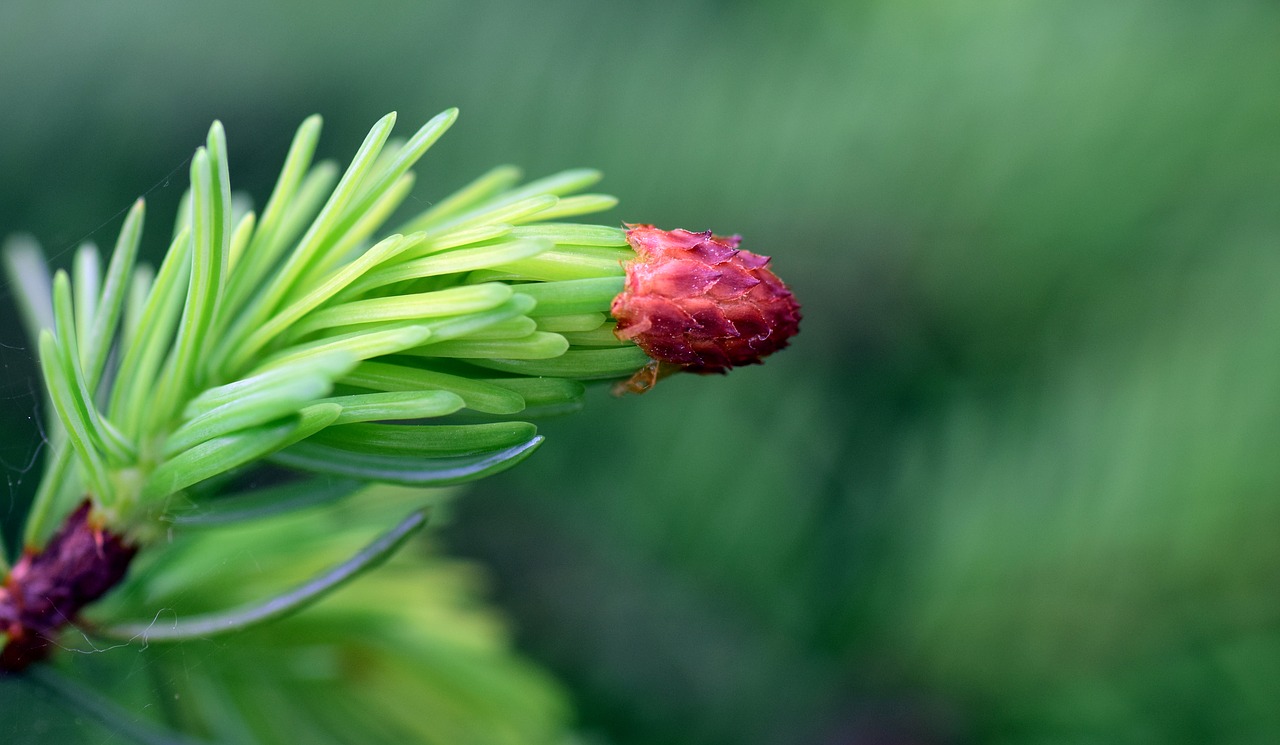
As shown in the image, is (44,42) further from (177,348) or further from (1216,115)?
(1216,115)

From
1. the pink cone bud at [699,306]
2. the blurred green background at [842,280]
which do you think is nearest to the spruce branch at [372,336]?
the pink cone bud at [699,306]

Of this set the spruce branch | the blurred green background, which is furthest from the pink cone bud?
the blurred green background

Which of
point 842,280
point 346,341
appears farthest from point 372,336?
point 842,280

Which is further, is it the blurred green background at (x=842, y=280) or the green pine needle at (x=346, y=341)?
the blurred green background at (x=842, y=280)

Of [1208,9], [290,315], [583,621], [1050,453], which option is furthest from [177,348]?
[1208,9]

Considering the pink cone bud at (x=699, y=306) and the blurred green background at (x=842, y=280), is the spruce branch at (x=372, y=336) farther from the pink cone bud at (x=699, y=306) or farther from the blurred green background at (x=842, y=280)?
the blurred green background at (x=842, y=280)

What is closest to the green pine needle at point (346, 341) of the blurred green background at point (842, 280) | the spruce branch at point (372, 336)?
the spruce branch at point (372, 336)

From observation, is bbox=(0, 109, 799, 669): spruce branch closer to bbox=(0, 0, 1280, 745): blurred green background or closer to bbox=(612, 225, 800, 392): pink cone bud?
bbox=(612, 225, 800, 392): pink cone bud
